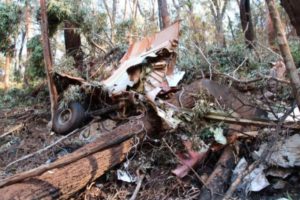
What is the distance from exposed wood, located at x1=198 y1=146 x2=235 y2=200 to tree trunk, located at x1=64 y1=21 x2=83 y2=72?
3.84 metres

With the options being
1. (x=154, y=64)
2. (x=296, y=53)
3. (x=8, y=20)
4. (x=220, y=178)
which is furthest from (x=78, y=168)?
(x=8, y=20)

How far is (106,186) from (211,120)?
132cm

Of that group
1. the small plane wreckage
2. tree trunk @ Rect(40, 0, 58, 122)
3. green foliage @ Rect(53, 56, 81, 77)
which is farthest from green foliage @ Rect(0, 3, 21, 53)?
the small plane wreckage

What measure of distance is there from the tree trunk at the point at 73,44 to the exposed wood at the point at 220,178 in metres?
3.84

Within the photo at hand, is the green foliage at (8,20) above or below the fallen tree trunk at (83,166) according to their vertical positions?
above

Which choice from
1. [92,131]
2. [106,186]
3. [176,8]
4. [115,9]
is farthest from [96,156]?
[115,9]

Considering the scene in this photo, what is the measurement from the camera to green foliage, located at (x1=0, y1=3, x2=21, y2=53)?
697 cm

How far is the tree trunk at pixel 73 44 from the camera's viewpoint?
6743mm

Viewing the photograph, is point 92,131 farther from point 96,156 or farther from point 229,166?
point 229,166

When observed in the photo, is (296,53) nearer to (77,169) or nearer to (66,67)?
(66,67)

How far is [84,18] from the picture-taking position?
261 inches

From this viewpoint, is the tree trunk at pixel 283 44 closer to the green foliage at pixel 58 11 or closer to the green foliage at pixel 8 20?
the green foliage at pixel 58 11

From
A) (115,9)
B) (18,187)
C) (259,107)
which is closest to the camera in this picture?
(18,187)

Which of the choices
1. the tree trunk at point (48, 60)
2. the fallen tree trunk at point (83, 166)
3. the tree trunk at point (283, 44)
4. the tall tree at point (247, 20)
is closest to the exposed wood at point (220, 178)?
the fallen tree trunk at point (83, 166)
